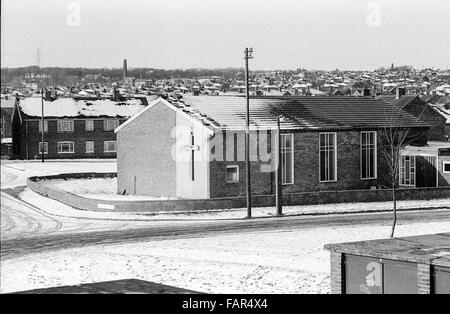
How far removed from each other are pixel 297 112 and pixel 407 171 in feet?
28.2

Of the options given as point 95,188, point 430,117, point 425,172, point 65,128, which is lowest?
point 95,188

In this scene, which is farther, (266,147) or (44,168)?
(44,168)

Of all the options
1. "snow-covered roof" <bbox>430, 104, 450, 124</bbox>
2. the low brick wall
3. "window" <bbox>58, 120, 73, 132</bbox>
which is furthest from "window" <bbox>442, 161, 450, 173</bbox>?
"window" <bbox>58, 120, 73, 132</bbox>

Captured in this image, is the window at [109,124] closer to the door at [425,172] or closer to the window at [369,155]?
the window at [369,155]

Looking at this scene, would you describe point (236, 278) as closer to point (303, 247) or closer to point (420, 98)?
point (303, 247)

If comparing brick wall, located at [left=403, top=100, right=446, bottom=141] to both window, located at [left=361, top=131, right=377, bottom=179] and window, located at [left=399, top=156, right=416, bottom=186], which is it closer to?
window, located at [left=399, top=156, right=416, bottom=186]

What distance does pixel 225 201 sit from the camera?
46.2m

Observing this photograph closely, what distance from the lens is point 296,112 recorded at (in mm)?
54250

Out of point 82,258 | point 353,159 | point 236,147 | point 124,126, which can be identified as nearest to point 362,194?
point 353,159

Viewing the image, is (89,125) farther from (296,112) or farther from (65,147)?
(296,112)

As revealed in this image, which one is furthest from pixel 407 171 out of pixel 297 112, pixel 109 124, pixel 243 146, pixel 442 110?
pixel 109 124

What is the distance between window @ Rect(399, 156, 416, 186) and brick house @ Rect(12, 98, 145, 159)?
1650 inches

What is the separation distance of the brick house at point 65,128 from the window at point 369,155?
41.6m
